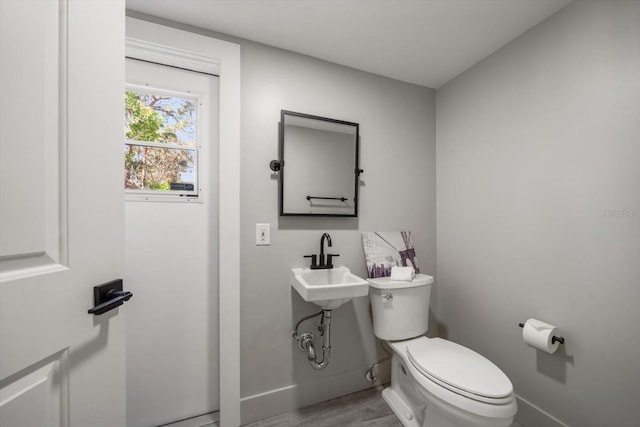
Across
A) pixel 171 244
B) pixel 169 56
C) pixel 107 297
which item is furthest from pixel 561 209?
pixel 169 56

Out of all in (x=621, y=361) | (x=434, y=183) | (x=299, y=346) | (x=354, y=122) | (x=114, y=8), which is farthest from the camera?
(x=434, y=183)

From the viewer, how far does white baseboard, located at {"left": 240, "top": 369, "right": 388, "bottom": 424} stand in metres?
1.48

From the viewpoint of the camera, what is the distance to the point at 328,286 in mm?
1310

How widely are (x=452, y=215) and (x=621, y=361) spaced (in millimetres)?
1091

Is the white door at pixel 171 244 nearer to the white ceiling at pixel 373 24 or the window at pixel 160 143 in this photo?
the window at pixel 160 143

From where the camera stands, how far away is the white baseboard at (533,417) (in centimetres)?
132

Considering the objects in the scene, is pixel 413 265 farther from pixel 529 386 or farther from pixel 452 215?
pixel 529 386

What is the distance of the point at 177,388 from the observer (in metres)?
1.49

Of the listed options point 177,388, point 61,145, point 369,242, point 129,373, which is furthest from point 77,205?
point 369,242

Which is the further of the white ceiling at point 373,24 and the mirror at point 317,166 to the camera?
the mirror at point 317,166

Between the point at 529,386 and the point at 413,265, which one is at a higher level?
the point at 413,265

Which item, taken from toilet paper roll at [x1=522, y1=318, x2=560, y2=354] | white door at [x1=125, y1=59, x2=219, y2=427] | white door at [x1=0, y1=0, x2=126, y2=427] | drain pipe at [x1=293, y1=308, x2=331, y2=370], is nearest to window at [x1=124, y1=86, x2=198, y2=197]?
white door at [x1=125, y1=59, x2=219, y2=427]

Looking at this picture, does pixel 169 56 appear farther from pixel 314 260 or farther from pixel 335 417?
pixel 335 417

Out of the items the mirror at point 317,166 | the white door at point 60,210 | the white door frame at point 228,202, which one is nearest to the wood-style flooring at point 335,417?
the white door frame at point 228,202
